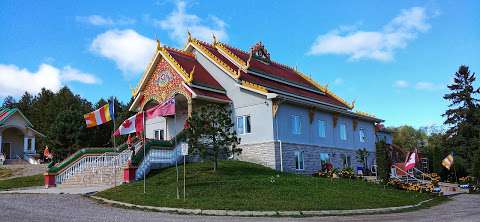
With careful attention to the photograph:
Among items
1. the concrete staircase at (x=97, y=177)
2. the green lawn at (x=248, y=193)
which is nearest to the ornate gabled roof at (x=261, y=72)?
the green lawn at (x=248, y=193)

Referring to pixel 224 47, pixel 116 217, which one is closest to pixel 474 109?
pixel 224 47

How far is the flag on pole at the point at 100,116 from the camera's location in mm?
23609

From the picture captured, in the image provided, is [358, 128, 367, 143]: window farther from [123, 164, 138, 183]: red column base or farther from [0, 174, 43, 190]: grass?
[0, 174, 43, 190]: grass

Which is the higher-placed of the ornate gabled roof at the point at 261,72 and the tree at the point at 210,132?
the ornate gabled roof at the point at 261,72

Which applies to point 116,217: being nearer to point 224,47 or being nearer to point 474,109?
point 224,47

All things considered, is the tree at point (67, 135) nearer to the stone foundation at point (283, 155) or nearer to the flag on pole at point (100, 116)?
the stone foundation at point (283, 155)

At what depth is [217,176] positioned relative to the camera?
23.5 m

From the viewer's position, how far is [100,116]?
78.3ft

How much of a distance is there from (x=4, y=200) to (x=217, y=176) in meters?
9.57

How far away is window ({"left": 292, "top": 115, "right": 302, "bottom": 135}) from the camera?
3150cm

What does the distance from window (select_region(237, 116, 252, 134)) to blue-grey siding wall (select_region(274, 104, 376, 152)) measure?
2.19m

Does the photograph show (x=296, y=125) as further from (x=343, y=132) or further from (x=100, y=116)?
(x=100, y=116)

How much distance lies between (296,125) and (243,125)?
11.7ft

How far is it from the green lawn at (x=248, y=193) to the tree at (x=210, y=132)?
1.16 m
